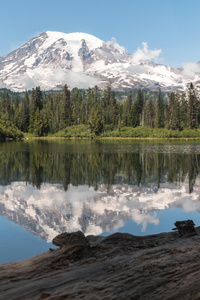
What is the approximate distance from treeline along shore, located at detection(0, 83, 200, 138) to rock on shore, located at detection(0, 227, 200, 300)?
84.6 meters

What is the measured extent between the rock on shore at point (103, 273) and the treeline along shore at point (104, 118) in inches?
3330

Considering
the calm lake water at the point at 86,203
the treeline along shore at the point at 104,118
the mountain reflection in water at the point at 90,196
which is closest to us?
the calm lake water at the point at 86,203

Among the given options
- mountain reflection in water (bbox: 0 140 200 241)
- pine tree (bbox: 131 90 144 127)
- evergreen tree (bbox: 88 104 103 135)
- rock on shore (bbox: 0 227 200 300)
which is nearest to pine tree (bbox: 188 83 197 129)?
pine tree (bbox: 131 90 144 127)

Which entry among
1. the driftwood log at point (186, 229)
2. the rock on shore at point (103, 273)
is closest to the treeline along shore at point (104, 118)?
the driftwood log at point (186, 229)

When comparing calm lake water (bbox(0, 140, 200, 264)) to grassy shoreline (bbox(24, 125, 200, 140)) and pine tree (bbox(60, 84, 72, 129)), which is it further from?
pine tree (bbox(60, 84, 72, 129))

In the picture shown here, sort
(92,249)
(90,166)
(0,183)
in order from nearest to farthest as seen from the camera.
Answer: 1. (92,249)
2. (0,183)
3. (90,166)

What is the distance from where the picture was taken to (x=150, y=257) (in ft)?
17.7

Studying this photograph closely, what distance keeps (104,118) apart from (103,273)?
371ft

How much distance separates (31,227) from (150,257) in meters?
5.00

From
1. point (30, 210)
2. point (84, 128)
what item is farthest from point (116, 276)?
point (84, 128)

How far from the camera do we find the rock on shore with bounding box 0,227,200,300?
13.1 feet

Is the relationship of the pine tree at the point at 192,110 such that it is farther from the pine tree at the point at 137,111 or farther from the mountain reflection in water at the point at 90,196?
the mountain reflection in water at the point at 90,196

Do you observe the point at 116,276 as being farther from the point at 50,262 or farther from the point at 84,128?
the point at 84,128

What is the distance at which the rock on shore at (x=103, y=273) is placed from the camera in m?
4.01
